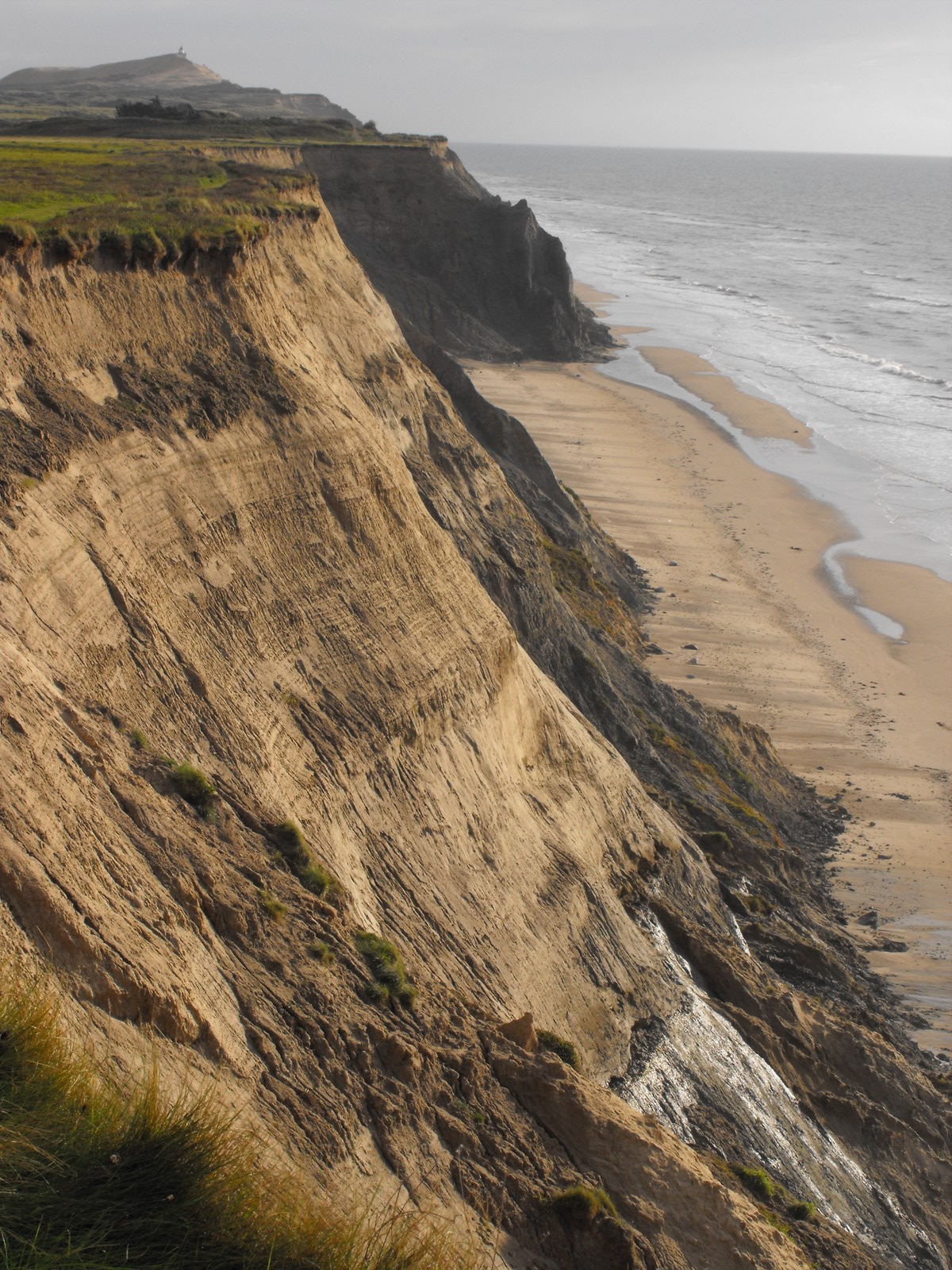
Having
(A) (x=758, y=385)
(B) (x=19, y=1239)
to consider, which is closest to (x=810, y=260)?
(A) (x=758, y=385)

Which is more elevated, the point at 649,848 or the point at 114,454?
the point at 114,454

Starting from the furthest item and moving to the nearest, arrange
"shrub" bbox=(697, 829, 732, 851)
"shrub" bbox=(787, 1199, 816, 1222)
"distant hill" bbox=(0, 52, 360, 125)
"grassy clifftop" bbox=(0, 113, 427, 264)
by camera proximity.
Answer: "distant hill" bbox=(0, 52, 360, 125) → "shrub" bbox=(697, 829, 732, 851) → "grassy clifftop" bbox=(0, 113, 427, 264) → "shrub" bbox=(787, 1199, 816, 1222)

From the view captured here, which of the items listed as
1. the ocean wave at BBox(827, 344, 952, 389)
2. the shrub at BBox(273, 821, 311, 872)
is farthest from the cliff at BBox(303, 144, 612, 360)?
the shrub at BBox(273, 821, 311, 872)

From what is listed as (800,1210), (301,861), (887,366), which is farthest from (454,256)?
(800,1210)

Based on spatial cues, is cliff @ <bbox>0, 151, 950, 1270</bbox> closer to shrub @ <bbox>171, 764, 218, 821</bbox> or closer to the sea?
shrub @ <bbox>171, 764, 218, 821</bbox>

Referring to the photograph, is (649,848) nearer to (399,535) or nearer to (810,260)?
(399,535)

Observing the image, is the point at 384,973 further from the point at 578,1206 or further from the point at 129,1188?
the point at 129,1188

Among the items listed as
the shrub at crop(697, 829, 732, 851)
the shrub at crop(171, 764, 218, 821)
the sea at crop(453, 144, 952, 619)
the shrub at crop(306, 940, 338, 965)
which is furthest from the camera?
the sea at crop(453, 144, 952, 619)

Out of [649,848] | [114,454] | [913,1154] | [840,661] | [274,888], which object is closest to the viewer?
[274,888]
